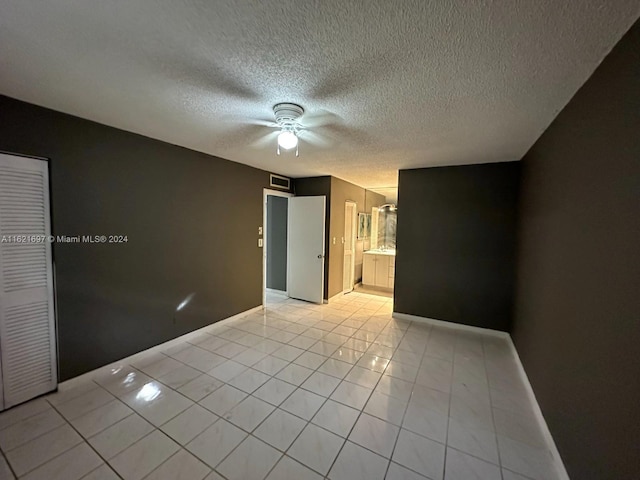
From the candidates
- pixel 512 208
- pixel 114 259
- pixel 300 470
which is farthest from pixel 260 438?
pixel 512 208

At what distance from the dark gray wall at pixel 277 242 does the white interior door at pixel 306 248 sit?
1.06 feet

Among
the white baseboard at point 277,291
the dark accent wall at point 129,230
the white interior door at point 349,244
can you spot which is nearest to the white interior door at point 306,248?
the white baseboard at point 277,291

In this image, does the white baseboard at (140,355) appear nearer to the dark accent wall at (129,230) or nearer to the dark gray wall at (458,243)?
the dark accent wall at (129,230)

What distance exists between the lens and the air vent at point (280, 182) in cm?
465

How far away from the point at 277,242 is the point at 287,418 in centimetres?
390

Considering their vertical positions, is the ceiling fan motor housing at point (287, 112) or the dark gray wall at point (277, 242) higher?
the ceiling fan motor housing at point (287, 112)

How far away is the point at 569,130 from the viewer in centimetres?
181

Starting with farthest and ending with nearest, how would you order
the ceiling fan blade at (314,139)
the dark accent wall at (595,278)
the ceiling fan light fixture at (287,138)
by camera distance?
the ceiling fan blade at (314,139) < the ceiling fan light fixture at (287,138) < the dark accent wall at (595,278)

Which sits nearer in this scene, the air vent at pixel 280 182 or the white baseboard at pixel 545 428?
the white baseboard at pixel 545 428

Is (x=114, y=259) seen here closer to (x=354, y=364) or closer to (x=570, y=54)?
(x=354, y=364)

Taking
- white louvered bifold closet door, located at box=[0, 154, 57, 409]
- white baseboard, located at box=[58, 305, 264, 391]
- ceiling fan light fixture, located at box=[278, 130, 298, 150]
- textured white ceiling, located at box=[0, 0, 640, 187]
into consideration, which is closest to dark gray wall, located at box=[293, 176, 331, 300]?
white baseboard, located at box=[58, 305, 264, 391]

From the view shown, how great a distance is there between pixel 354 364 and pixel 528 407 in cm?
154

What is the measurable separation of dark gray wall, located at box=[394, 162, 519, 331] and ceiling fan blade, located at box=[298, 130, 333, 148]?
184 cm

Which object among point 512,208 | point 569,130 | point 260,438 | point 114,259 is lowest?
point 260,438
